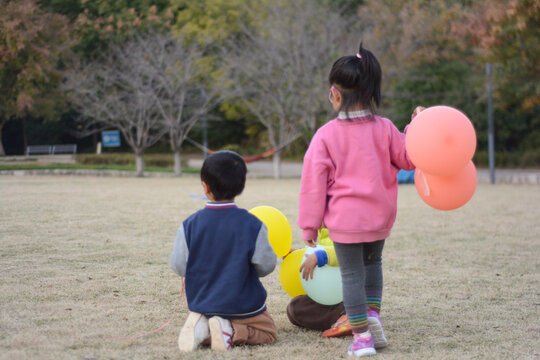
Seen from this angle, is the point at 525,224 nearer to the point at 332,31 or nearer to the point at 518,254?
the point at 518,254

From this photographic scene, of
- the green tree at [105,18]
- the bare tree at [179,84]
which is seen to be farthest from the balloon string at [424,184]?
the green tree at [105,18]

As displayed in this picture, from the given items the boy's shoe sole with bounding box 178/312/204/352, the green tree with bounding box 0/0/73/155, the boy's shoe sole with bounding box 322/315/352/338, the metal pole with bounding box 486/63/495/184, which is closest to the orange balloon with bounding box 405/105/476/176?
the boy's shoe sole with bounding box 322/315/352/338

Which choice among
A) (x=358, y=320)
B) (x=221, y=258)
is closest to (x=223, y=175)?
(x=221, y=258)

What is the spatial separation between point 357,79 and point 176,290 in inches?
88.4

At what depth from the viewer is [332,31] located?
737 inches

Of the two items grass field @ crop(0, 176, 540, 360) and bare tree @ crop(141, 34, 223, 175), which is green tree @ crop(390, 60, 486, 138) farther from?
grass field @ crop(0, 176, 540, 360)

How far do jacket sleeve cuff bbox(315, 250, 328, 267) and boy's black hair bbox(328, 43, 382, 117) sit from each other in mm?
821

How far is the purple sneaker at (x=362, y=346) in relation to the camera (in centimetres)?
291

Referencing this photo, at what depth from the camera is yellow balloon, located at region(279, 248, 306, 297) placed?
353 centimetres

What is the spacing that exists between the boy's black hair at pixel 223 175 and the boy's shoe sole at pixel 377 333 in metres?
0.97

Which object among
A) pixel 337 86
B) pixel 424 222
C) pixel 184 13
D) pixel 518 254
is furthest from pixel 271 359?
pixel 184 13

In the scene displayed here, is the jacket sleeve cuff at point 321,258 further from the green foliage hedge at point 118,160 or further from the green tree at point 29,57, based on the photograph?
the green foliage hedge at point 118,160

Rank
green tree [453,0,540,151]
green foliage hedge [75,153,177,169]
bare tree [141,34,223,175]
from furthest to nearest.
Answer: green foliage hedge [75,153,177,169] → bare tree [141,34,223,175] → green tree [453,0,540,151]

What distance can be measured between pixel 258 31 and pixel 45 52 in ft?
22.9
